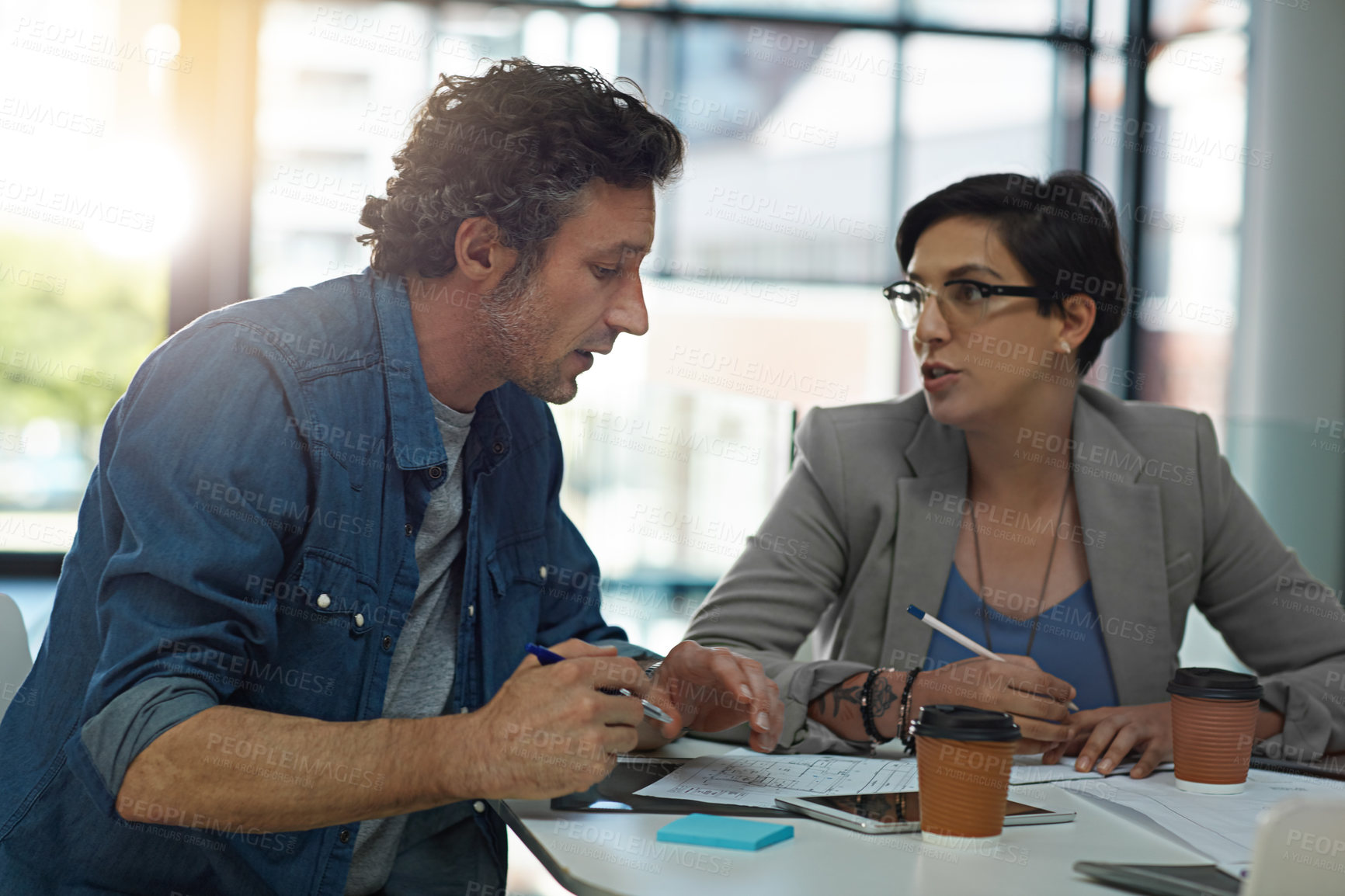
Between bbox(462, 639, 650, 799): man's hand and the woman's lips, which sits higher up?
the woman's lips

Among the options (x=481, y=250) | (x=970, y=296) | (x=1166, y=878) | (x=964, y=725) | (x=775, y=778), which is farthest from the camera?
(x=970, y=296)

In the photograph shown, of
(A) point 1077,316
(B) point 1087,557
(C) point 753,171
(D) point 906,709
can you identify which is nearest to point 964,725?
(D) point 906,709

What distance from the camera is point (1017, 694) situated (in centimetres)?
129

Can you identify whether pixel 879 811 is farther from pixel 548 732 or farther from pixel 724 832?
pixel 548 732

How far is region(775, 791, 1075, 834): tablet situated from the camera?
0.99 metres

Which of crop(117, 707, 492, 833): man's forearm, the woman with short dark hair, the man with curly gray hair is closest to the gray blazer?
the woman with short dark hair

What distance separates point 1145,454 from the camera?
1800 millimetres

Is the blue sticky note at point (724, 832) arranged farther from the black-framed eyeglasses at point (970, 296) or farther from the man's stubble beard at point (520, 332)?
the black-framed eyeglasses at point (970, 296)

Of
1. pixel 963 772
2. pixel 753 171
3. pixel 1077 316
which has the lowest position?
pixel 963 772

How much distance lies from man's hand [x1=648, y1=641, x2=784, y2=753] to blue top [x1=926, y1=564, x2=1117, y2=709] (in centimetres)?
46

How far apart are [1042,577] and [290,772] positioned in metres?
1.22

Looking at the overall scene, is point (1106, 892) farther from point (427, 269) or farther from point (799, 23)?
point (799, 23)

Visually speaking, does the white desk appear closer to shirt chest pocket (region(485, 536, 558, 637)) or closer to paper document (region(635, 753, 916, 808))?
paper document (region(635, 753, 916, 808))

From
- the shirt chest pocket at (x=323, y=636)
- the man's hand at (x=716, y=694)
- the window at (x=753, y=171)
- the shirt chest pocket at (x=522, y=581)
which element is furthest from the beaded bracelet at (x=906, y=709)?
the window at (x=753, y=171)
